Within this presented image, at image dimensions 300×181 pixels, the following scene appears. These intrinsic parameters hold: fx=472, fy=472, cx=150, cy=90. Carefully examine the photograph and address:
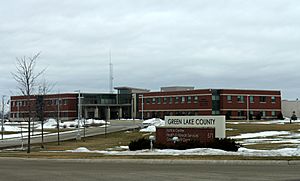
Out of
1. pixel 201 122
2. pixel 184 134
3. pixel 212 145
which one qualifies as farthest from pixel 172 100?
pixel 212 145

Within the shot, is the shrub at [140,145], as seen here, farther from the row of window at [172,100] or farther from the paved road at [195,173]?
the row of window at [172,100]

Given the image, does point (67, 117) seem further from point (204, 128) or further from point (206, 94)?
point (204, 128)

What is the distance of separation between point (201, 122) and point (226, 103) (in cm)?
7722

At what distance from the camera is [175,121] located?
29234mm

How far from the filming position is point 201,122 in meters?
28.2

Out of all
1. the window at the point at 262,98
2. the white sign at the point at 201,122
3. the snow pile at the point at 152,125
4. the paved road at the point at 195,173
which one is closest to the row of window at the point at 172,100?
the window at the point at 262,98

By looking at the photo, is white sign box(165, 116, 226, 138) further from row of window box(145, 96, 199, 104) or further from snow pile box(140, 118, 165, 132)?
row of window box(145, 96, 199, 104)

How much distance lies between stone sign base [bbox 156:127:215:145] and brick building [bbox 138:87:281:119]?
7582cm

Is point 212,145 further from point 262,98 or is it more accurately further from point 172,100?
point 172,100

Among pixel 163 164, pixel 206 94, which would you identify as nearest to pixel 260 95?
pixel 206 94

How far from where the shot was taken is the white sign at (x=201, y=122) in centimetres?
2720

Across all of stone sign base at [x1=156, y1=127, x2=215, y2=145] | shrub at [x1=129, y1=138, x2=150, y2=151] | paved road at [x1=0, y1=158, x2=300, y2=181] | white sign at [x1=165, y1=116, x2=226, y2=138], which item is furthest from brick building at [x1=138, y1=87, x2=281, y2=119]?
paved road at [x1=0, y1=158, x2=300, y2=181]

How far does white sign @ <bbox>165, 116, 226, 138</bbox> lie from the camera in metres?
27.2

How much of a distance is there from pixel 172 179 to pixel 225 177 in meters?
1.55
